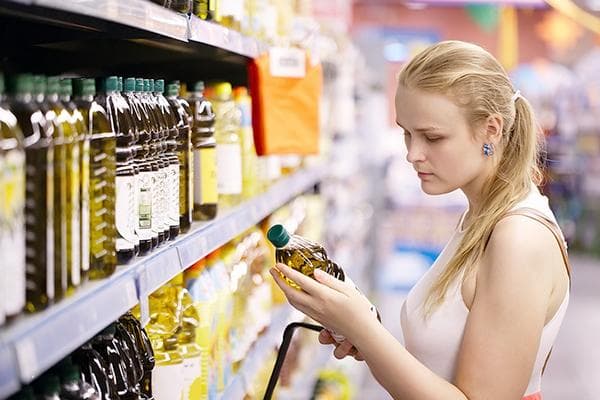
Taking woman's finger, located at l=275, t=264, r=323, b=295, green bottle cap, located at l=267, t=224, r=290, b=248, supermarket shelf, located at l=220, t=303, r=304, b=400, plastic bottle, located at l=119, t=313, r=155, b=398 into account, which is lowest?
supermarket shelf, located at l=220, t=303, r=304, b=400

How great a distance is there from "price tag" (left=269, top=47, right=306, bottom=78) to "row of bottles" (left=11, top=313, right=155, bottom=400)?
4.23 feet

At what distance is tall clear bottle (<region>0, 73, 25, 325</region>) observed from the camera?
3.97 feet

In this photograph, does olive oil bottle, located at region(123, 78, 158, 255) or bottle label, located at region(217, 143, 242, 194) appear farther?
bottle label, located at region(217, 143, 242, 194)

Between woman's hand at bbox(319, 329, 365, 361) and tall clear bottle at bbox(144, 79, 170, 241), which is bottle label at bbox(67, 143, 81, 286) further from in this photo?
woman's hand at bbox(319, 329, 365, 361)

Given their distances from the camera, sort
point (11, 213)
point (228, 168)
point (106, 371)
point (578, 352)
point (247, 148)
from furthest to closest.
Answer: point (578, 352) → point (247, 148) → point (228, 168) → point (106, 371) → point (11, 213)

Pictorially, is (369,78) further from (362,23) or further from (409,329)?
(409,329)

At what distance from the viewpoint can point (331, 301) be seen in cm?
193

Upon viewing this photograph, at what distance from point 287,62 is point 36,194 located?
6.21 feet

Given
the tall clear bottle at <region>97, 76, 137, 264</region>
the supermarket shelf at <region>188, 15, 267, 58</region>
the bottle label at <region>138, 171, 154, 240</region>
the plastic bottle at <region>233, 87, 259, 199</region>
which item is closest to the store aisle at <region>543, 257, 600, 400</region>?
the plastic bottle at <region>233, 87, 259, 199</region>

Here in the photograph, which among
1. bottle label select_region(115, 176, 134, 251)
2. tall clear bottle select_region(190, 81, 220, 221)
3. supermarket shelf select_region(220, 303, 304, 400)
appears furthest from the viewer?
supermarket shelf select_region(220, 303, 304, 400)

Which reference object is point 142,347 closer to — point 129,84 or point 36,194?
point 129,84

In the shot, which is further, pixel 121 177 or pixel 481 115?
pixel 481 115

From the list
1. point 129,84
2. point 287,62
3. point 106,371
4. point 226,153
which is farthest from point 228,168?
point 106,371

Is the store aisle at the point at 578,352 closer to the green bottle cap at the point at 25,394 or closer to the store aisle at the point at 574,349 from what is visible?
the store aisle at the point at 574,349
